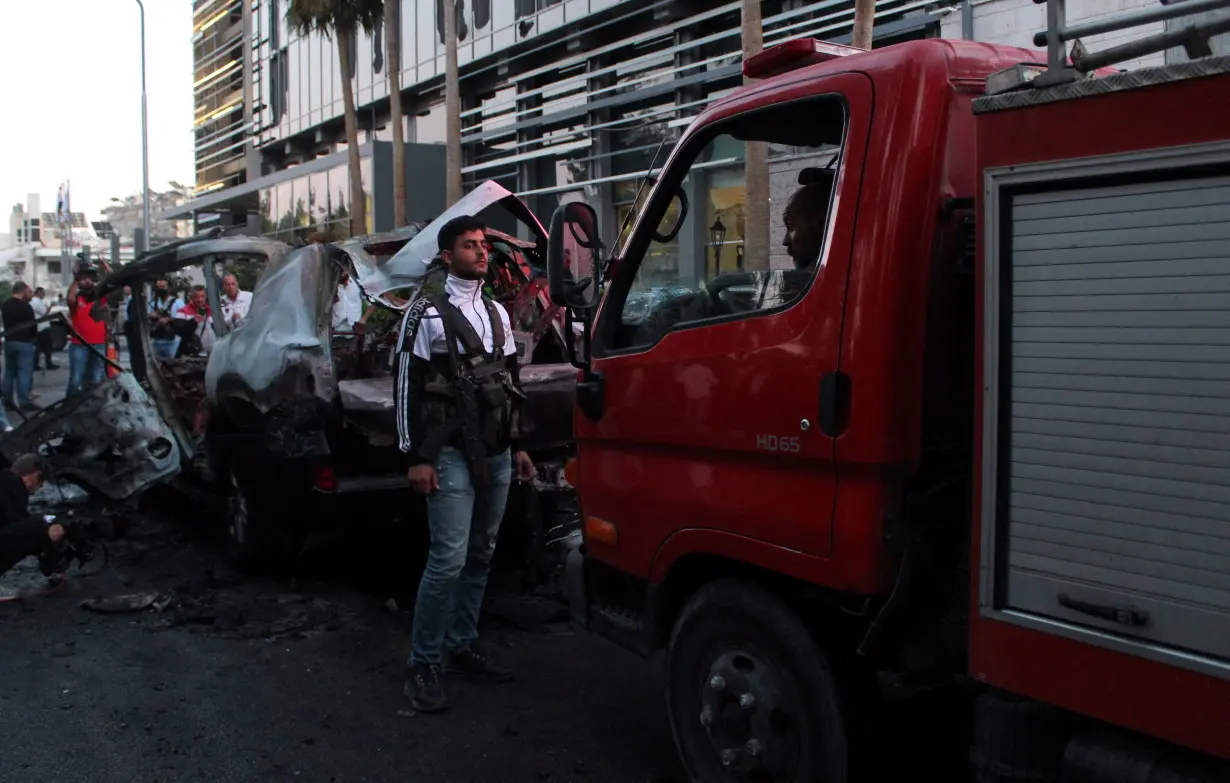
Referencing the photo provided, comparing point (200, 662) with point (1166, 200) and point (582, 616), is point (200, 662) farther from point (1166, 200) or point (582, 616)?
point (1166, 200)

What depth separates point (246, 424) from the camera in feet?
20.5

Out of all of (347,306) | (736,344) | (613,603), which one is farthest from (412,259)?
(736,344)

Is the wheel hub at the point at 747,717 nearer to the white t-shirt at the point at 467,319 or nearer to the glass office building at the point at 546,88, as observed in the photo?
the white t-shirt at the point at 467,319

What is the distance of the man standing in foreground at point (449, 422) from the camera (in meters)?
4.44

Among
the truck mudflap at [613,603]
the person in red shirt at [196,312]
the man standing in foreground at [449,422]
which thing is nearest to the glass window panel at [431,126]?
the person in red shirt at [196,312]

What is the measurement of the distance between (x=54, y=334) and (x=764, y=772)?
7.73m

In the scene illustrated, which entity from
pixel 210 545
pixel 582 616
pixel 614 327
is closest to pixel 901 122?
pixel 614 327

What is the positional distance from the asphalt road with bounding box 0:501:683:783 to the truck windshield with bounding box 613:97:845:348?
1634 millimetres

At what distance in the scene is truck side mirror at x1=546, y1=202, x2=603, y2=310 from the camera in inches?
139

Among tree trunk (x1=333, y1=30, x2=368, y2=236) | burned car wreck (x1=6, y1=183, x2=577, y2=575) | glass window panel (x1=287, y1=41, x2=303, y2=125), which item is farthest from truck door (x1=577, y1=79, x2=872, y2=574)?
glass window panel (x1=287, y1=41, x2=303, y2=125)

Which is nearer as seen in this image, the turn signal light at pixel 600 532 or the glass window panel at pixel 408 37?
the turn signal light at pixel 600 532

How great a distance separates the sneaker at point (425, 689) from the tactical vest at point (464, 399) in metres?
0.83

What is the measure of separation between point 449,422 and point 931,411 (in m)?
2.19

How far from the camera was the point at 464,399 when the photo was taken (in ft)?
14.6
